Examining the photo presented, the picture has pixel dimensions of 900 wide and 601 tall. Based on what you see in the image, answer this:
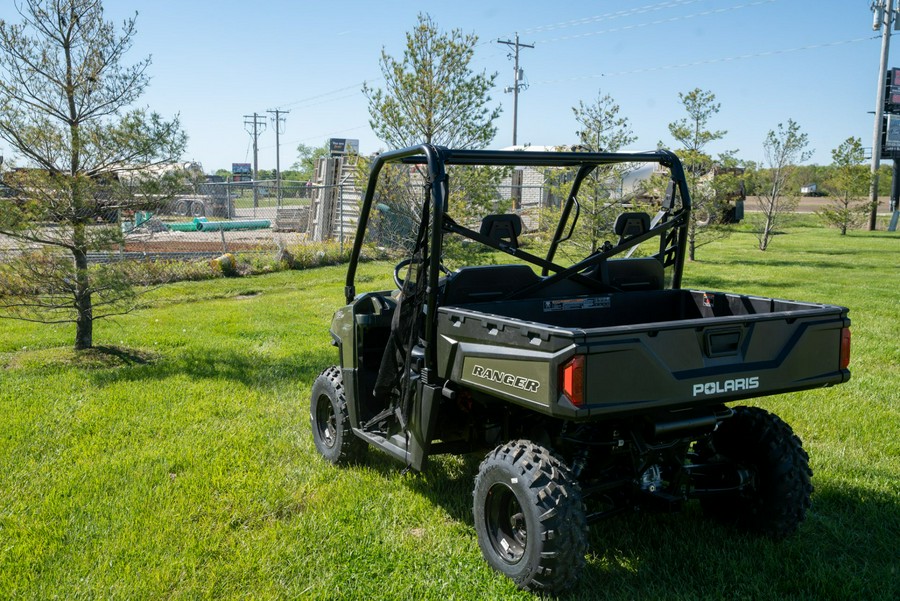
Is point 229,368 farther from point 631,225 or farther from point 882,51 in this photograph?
point 882,51

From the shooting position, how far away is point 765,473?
13.0ft

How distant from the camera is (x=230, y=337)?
9.16 metres

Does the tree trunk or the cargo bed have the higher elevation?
the cargo bed

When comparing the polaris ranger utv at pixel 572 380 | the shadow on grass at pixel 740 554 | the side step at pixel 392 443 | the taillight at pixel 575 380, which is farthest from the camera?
the side step at pixel 392 443

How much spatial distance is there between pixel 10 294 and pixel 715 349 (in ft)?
22.7

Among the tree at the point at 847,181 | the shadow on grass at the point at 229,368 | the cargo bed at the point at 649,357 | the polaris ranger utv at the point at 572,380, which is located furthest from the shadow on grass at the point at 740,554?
the tree at the point at 847,181

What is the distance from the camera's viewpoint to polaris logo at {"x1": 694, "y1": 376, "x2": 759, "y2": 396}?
3.30 m

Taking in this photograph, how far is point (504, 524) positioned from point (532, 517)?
1.48 feet

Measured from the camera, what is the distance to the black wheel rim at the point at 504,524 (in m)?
3.58

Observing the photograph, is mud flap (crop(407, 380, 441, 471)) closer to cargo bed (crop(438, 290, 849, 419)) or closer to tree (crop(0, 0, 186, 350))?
cargo bed (crop(438, 290, 849, 419))

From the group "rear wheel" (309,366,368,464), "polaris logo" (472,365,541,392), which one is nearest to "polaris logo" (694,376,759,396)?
"polaris logo" (472,365,541,392)

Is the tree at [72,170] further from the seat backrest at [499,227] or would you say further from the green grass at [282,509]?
the seat backrest at [499,227]

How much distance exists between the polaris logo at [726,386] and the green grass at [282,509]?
881mm

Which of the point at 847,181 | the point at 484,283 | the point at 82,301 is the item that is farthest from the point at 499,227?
the point at 847,181
